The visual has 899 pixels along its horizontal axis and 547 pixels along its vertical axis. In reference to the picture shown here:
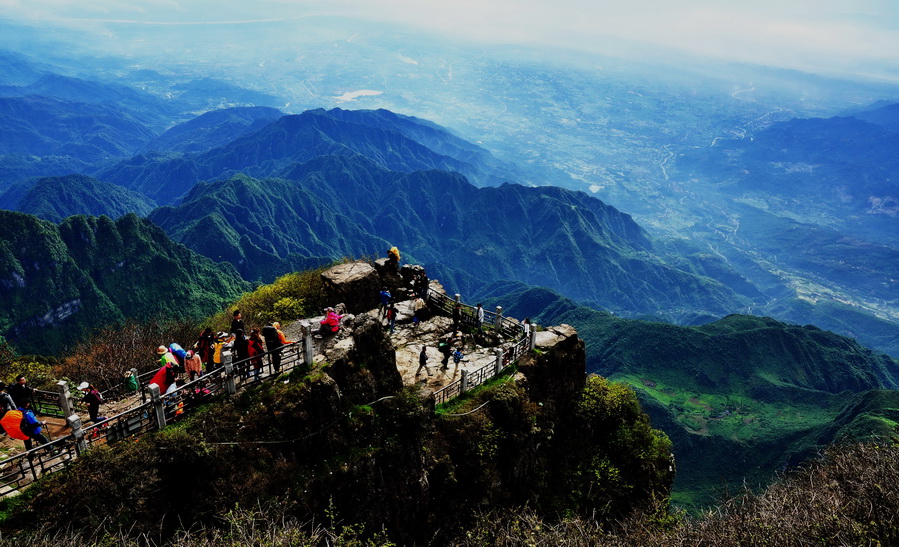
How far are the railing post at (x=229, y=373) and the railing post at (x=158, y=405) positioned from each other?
2398 millimetres

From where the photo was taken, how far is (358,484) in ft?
68.7

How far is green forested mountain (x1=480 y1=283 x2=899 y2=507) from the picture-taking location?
106 m

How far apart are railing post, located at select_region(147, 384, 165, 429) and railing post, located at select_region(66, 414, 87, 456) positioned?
220 centimetres

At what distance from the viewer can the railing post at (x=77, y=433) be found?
52.6 ft

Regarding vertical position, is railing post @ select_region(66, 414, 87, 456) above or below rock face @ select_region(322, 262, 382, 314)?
above

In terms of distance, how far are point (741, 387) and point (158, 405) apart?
559ft

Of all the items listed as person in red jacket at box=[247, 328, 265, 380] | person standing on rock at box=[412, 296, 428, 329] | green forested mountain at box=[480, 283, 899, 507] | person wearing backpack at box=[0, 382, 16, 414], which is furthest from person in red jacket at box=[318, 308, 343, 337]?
green forested mountain at box=[480, 283, 899, 507]

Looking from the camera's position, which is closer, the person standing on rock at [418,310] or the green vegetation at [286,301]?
the person standing on rock at [418,310]

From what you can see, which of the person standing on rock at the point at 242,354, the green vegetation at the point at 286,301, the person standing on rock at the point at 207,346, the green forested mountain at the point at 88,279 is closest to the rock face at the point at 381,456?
the person standing on rock at the point at 242,354

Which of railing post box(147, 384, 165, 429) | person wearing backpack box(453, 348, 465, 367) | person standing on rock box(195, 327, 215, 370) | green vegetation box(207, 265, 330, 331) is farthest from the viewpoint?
green vegetation box(207, 265, 330, 331)

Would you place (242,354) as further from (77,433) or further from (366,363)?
(77,433)

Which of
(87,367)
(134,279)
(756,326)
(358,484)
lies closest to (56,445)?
(358,484)

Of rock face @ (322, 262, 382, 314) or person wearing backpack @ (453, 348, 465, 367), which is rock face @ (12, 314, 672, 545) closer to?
person wearing backpack @ (453, 348, 465, 367)

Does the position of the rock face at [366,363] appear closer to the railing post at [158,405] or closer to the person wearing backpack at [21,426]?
the railing post at [158,405]
